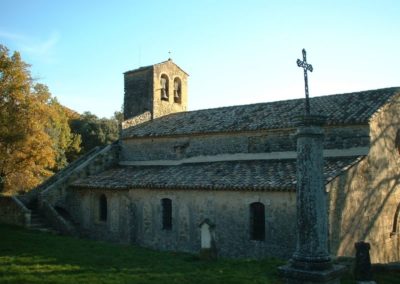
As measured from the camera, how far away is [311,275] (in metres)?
8.04

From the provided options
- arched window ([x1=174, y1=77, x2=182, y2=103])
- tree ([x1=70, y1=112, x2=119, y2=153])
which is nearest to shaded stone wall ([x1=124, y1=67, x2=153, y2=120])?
arched window ([x1=174, y1=77, x2=182, y2=103])

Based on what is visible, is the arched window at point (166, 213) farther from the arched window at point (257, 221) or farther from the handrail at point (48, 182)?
the handrail at point (48, 182)

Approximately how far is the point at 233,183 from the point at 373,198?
6.00 meters

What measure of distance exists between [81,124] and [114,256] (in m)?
45.0

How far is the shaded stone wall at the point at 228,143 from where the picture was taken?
57.3 ft

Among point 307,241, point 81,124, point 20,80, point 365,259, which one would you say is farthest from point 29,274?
point 81,124

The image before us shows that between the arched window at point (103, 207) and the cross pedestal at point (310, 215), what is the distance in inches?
637

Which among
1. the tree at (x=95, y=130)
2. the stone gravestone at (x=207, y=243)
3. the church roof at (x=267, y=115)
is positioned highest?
the tree at (x=95, y=130)

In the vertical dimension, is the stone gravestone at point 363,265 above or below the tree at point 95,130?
below

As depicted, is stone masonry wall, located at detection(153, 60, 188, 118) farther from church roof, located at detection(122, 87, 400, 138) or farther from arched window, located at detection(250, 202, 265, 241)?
arched window, located at detection(250, 202, 265, 241)

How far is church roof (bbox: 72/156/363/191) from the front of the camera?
16.1 m

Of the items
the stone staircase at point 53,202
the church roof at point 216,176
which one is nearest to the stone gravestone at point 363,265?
the church roof at point 216,176

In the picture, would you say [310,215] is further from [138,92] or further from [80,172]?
[138,92]

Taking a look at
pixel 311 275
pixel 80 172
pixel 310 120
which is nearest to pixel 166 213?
pixel 80 172
